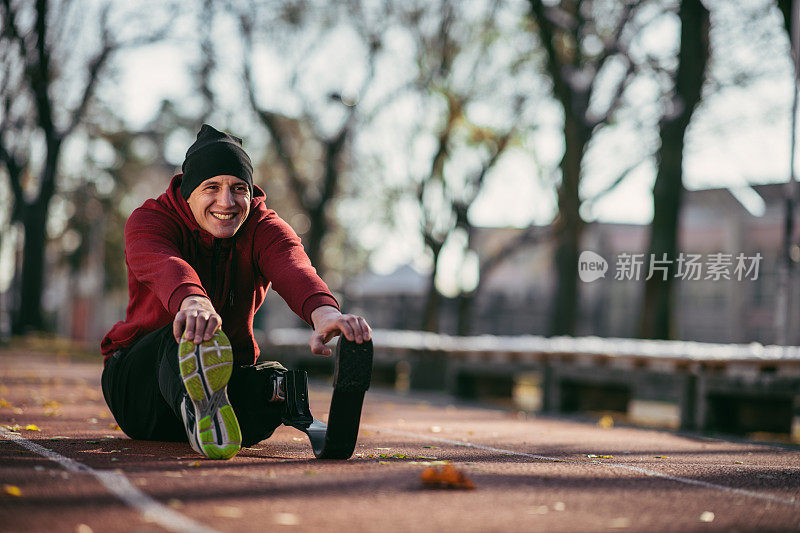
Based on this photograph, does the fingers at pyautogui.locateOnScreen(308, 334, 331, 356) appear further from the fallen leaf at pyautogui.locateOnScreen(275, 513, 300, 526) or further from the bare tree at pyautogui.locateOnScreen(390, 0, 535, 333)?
the bare tree at pyautogui.locateOnScreen(390, 0, 535, 333)

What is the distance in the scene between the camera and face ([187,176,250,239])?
496 centimetres

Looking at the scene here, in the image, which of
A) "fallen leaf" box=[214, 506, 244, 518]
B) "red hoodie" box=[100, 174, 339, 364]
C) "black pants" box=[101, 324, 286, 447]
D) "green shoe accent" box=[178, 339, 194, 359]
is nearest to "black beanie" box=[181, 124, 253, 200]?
"red hoodie" box=[100, 174, 339, 364]

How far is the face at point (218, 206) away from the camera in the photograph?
4.96 metres

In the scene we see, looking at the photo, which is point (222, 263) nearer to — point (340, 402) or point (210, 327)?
point (210, 327)

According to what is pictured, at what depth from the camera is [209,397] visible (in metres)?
4.43

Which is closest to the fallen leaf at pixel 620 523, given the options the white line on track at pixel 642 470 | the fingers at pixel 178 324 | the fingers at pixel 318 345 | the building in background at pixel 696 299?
the white line on track at pixel 642 470

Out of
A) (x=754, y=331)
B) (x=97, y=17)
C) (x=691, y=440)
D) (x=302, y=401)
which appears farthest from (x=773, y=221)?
(x=302, y=401)

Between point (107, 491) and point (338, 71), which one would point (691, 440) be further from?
point (338, 71)

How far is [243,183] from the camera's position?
200 inches

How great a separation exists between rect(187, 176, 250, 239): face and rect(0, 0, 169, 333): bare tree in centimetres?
2147

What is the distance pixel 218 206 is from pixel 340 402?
120 centimetres

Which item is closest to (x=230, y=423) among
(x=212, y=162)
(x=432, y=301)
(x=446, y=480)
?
(x=446, y=480)

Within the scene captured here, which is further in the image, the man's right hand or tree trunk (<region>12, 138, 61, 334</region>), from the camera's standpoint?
tree trunk (<region>12, 138, 61, 334</region>)

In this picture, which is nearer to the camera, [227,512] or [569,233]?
[227,512]
